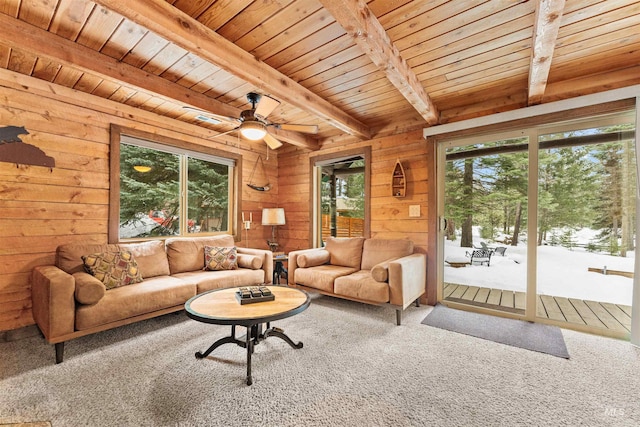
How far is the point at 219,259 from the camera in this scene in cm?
355

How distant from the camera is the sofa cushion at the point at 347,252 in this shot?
3.86m

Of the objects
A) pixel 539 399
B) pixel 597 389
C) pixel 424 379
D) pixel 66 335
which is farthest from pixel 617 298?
pixel 66 335

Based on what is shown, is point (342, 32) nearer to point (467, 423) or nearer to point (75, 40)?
point (75, 40)

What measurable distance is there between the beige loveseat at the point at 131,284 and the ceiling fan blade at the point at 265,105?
1.83 meters

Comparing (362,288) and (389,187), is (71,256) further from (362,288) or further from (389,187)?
(389,187)

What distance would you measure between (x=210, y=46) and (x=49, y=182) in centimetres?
223

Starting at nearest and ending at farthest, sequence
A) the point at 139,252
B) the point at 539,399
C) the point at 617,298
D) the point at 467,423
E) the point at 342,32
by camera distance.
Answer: the point at 467,423 → the point at 539,399 → the point at 342,32 → the point at 617,298 → the point at 139,252

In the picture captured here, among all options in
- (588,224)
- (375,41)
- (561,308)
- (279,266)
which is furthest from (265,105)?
(561,308)

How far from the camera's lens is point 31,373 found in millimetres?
1970

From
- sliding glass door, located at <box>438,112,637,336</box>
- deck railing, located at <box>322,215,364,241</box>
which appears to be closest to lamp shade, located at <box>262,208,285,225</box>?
deck railing, located at <box>322,215,364,241</box>

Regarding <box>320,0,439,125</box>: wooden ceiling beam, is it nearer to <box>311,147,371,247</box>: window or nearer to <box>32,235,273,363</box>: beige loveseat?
<box>311,147,371,247</box>: window

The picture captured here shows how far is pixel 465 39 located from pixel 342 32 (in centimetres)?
95

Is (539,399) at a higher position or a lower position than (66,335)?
lower

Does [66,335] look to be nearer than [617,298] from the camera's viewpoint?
Yes
